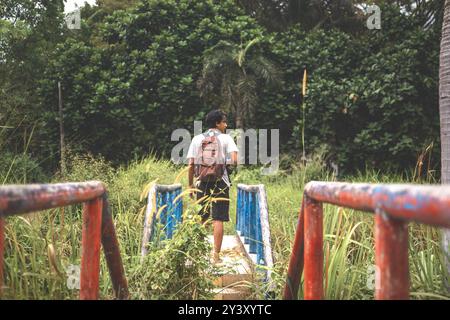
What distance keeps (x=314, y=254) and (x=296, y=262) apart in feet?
1.11

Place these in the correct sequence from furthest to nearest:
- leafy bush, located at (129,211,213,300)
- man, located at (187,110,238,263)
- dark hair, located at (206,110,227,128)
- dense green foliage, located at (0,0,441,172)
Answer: dense green foliage, located at (0,0,441,172) → dark hair, located at (206,110,227,128) → man, located at (187,110,238,263) → leafy bush, located at (129,211,213,300)

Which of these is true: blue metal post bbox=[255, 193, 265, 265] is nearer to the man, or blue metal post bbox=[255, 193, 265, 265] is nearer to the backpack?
the man

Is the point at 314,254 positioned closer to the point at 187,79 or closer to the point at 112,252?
the point at 112,252

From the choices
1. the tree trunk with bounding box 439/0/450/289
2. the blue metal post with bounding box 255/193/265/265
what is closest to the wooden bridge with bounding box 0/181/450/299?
the tree trunk with bounding box 439/0/450/289

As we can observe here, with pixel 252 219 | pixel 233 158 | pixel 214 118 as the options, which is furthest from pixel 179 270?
pixel 214 118

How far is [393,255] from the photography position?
908mm

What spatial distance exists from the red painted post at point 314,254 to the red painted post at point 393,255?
51 centimetres

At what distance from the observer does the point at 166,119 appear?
40.3 ft

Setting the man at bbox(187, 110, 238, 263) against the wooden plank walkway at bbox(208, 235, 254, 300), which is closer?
the wooden plank walkway at bbox(208, 235, 254, 300)

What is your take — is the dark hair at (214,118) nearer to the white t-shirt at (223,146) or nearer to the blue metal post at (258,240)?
the white t-shirt at (223,146)

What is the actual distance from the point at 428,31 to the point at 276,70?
361 cm

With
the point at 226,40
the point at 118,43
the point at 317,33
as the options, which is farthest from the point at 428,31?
the point at 118,43

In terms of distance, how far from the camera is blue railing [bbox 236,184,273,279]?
3782mm

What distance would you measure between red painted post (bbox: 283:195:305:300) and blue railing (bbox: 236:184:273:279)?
1.40 metres
